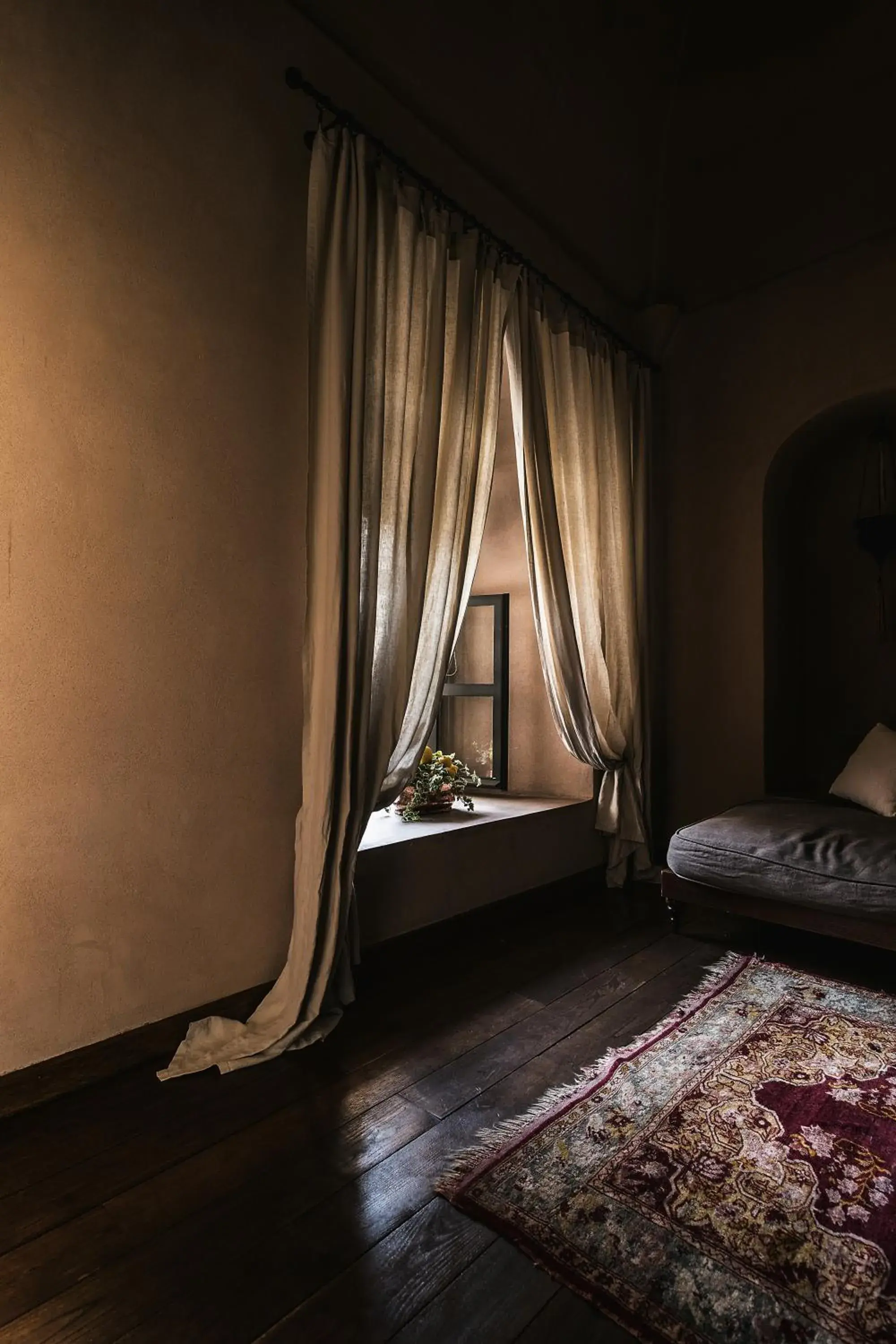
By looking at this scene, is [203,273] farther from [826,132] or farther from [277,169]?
[826,132]

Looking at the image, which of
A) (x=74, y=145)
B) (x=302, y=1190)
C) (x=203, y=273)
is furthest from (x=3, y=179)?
(x=302, y=1190)

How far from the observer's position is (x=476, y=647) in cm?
411

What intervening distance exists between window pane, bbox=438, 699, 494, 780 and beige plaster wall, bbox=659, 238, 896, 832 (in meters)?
0.99

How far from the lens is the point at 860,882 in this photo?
2.48m

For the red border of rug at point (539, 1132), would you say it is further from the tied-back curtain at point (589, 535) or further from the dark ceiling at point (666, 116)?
the dark ceiling at point (666, 116)

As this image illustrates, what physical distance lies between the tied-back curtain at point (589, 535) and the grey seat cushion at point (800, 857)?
65cm

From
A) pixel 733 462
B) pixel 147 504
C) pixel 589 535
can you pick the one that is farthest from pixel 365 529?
pixel 733 462

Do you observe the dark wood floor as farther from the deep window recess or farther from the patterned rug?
the deep window recess

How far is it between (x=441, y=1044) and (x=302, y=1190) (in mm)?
661

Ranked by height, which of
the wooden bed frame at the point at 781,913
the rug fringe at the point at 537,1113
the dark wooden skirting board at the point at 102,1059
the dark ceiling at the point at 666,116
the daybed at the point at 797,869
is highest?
the dark ceiling at the point at 666,116

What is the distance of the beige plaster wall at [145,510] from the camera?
5.74 feet

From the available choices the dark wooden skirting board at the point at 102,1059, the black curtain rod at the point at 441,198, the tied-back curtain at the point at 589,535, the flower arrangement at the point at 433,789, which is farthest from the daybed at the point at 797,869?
the black curtain rod at the point at 441,198

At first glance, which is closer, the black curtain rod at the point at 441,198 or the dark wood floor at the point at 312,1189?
the dark wood floor at the point at 312,1189

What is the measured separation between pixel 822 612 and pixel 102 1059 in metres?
4.07
